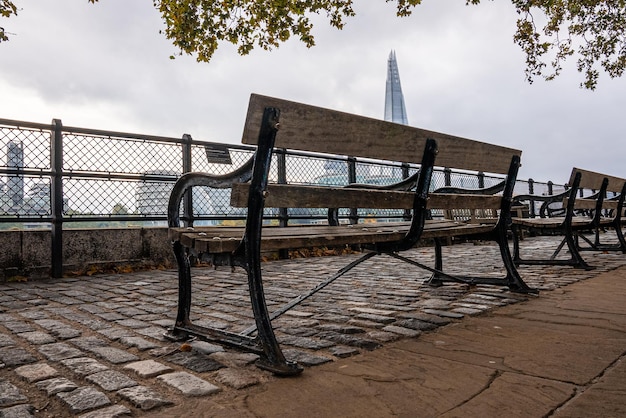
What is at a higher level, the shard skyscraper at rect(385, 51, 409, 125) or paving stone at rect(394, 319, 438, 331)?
the shard skyscraper at rect(385, 51, 409, 125)

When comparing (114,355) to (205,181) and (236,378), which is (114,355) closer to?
(236,378)

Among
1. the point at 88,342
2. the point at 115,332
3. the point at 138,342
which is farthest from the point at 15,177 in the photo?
the point at 138,342

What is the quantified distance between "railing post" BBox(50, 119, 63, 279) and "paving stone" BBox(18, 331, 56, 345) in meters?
3.42

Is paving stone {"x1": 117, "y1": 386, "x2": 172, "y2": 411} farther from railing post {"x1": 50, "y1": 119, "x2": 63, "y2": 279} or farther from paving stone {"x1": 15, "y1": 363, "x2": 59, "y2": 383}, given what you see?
railing post {"x1": 50, "y1": 119, "x2": 63, "y2": 279}

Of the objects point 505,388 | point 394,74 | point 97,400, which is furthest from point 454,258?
point 394,74

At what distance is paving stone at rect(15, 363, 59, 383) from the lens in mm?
2031

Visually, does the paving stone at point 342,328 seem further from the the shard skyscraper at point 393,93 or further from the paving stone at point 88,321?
the the shard skyscraper at point 393,93

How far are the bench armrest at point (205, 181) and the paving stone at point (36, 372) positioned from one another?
912 mm

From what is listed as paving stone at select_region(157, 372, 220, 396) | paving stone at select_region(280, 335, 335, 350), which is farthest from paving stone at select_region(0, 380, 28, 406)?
paving stone at select_region(280, 335, 335, 350)

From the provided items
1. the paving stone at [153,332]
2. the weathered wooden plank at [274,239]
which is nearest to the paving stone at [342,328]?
the weathered wooden plank at [274,239]

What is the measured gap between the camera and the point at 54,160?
236 inches

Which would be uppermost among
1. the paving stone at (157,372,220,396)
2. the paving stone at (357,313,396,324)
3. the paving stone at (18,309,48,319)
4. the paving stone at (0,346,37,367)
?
the paving stone at (157,372,220,396)

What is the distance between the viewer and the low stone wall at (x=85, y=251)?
5715 mm

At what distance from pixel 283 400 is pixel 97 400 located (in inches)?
27.3
